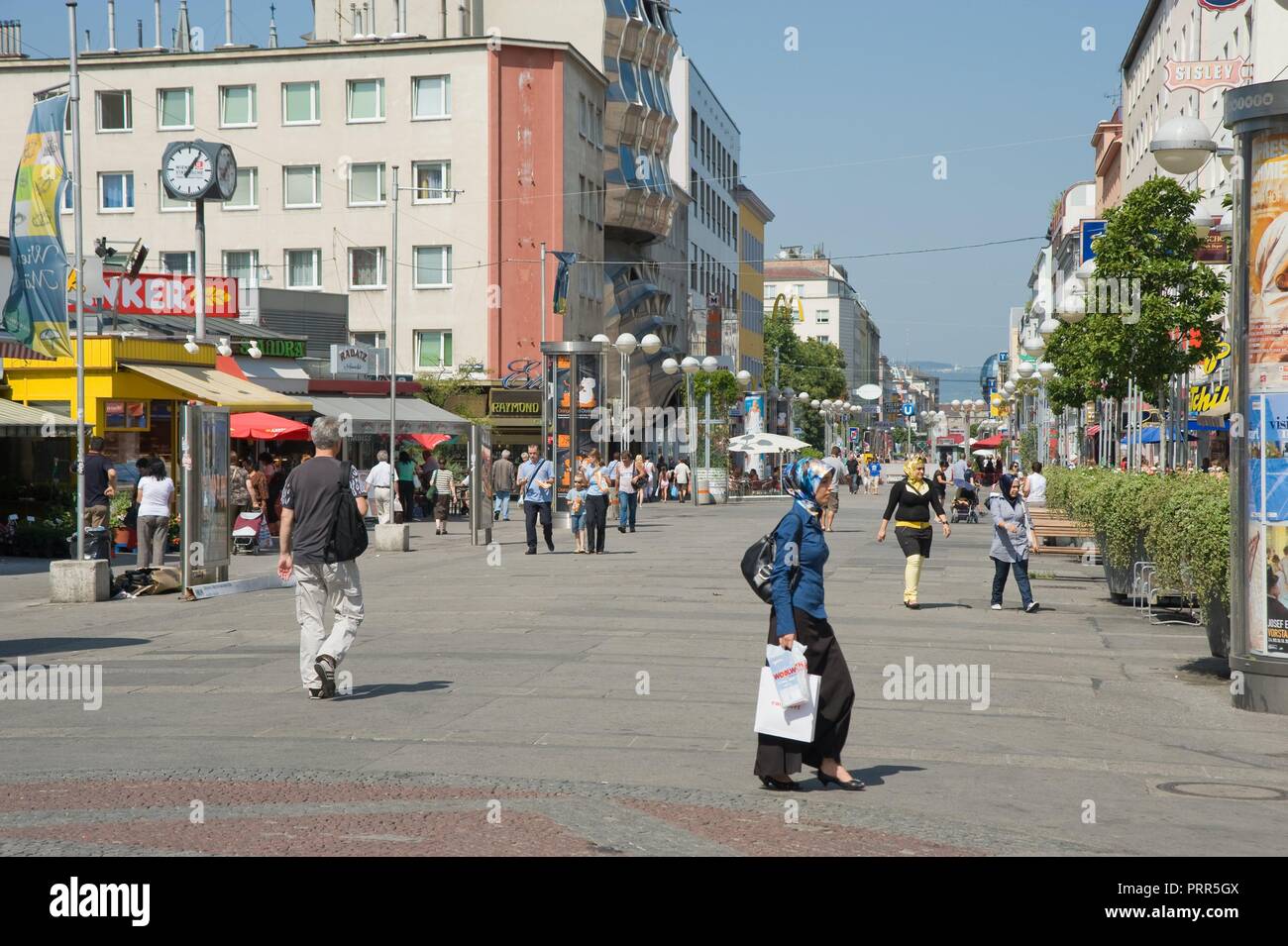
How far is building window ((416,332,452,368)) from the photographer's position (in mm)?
58312

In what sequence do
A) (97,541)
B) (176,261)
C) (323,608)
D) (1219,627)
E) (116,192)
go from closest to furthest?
(323,608)
(1219,627)
(97,541)
(176,261)
(116,192)

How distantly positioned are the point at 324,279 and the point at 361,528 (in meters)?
48.2

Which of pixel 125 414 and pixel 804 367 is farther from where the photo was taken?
pixel 804 367

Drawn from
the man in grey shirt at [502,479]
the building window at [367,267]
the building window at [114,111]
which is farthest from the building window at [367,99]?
the man in grey shirt at [502,479]

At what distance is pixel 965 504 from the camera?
41844 millimetres

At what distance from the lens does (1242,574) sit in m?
11.2

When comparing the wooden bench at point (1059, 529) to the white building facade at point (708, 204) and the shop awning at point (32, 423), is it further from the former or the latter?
the white building facade at point (708, 204)

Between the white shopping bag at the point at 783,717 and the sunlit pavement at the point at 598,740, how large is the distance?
1.05 ft

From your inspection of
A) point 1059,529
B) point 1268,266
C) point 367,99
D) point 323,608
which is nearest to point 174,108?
point 367,99

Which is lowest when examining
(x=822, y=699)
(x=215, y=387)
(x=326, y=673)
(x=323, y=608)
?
(x=326, y=673)

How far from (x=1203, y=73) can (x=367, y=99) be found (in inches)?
1406

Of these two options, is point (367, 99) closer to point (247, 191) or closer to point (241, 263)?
point (247, 191)
